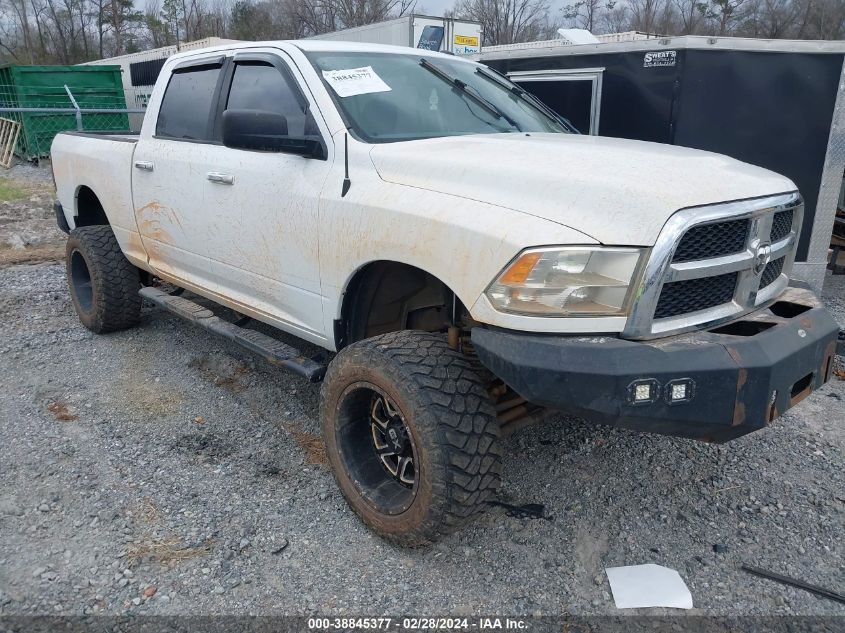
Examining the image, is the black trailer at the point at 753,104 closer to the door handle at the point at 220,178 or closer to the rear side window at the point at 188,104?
the rear side window at the point at 188,104

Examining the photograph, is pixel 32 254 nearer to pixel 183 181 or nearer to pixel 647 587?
pixel 183 181

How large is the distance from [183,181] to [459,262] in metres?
2.26

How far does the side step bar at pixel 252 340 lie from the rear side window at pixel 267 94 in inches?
43.1

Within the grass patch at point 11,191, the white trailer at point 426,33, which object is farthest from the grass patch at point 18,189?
the white trailer at point 426,33

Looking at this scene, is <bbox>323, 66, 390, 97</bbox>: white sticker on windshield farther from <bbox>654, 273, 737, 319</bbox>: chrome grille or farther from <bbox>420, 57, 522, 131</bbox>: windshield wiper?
<bbox>654, 273, 737, 319</bbox>: chrome grille

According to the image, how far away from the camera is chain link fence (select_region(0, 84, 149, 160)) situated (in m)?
A: 17.2

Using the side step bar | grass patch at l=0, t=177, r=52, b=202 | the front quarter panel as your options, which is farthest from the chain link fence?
the front quarter panel

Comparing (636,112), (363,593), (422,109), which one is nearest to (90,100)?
(636,112)

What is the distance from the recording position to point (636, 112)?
21.4 ft

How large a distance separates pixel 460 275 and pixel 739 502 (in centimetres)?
183

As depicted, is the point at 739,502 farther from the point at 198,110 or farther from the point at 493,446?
the point at 198,110

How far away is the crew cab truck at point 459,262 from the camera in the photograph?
7.73 feet

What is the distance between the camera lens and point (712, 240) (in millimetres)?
2525

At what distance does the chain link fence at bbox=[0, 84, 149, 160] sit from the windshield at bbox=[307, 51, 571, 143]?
47.8 feet
